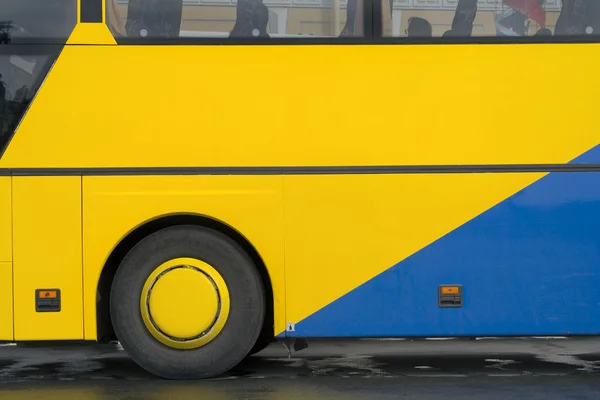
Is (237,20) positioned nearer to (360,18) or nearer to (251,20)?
(251,20)

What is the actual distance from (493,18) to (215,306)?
3046 mm

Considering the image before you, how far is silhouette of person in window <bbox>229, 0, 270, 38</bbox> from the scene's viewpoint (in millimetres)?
7176

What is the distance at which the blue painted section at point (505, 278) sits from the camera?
7.07 metres

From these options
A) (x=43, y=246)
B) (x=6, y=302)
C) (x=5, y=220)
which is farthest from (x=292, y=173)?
(x=6, y=302)

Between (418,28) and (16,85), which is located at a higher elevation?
(418,28)

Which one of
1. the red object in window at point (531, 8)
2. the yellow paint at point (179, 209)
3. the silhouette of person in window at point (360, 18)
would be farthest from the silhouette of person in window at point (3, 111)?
the red object in window at point (531, 8)

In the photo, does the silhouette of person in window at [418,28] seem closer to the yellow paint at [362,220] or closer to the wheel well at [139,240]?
the yellow paint at [362,220]

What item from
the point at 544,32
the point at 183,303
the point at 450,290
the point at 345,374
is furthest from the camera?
the point at 345,374

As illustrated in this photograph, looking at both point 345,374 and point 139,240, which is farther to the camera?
point 345,374

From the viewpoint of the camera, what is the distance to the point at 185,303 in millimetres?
7004

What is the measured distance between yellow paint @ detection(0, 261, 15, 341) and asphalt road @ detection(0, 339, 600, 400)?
0.42 metres

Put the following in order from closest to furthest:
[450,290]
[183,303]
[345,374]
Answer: [183,303]
[450,290]
[345,374]

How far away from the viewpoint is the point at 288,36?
7176 mm

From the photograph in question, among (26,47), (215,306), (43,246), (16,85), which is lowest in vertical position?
(215,306)
